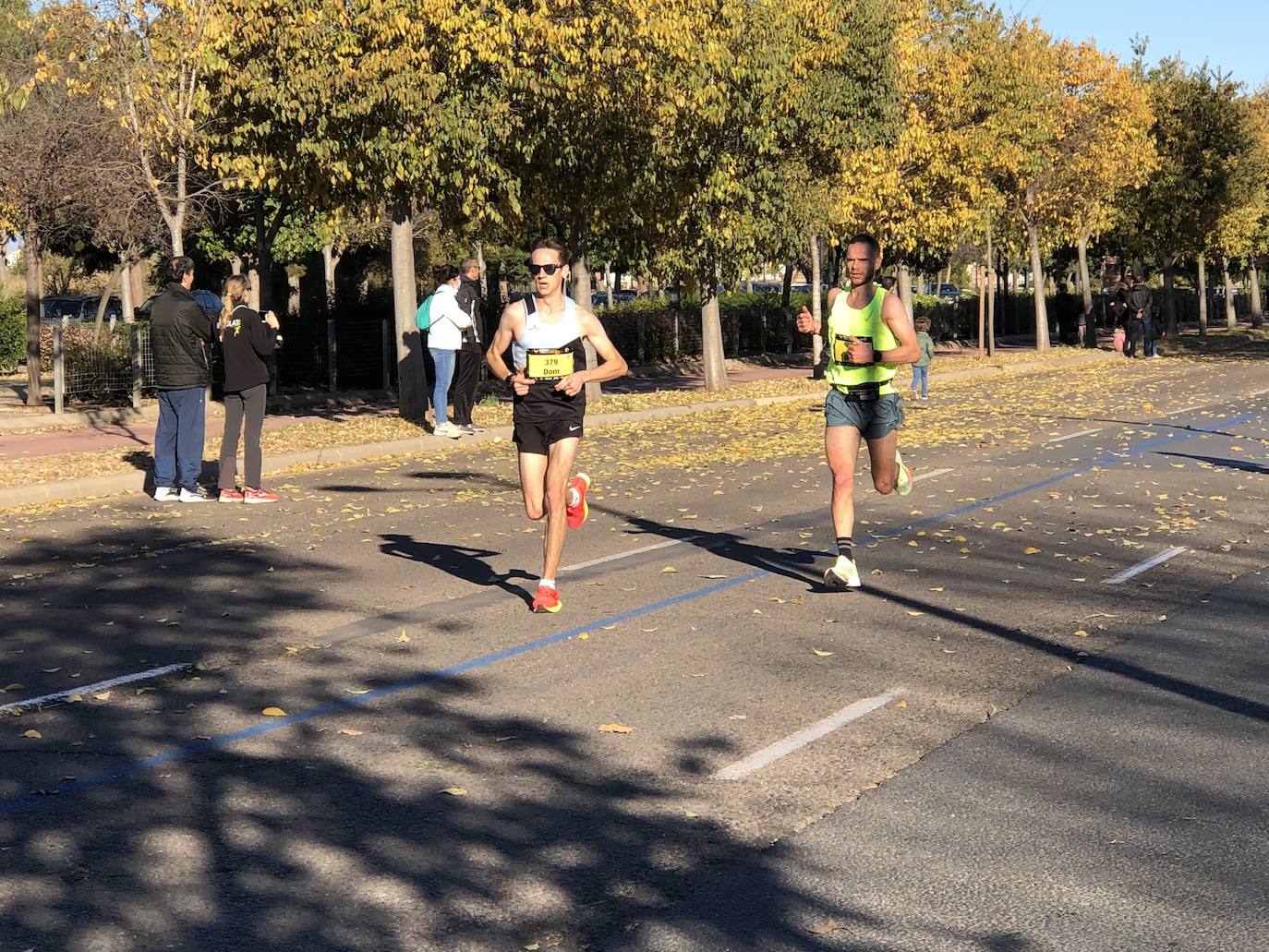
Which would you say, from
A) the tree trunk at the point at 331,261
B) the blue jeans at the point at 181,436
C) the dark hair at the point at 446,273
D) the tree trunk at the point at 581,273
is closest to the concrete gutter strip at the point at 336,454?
the blue jeans at the point at 181,436

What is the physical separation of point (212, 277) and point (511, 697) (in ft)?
113

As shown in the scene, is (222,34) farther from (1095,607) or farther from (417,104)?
(1095,607)

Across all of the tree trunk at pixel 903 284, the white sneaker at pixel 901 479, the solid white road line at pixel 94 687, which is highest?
the tree trunk at pixel 903 284

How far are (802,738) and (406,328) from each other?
16.3 meters

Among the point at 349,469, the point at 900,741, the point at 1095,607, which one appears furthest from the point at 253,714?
the point at 349,469

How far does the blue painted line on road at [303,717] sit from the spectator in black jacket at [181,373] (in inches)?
244

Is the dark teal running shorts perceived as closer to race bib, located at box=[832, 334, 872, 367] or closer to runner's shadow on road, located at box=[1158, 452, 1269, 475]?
race bib, located at box=[832, 334, 872, 367]

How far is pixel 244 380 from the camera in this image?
554 inches

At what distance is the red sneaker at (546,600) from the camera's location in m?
8.68

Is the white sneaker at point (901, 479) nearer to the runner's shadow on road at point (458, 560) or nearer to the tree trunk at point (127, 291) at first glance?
the runner's shadow on road at point (458, 560)

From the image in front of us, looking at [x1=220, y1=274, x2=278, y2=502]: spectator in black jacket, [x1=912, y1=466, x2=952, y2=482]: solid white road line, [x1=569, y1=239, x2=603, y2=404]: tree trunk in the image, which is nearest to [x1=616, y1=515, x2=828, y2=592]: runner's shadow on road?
[x1=912, y1=466, x2=952, y2=482]: solid white road line

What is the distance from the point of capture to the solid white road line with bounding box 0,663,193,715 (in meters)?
6.87

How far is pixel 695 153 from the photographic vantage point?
957 inches

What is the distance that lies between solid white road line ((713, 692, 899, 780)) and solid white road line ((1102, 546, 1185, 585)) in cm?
327
